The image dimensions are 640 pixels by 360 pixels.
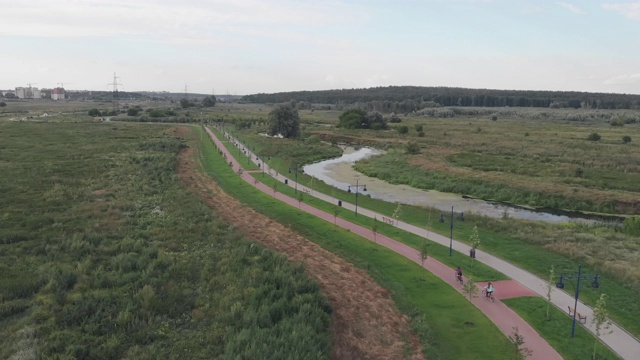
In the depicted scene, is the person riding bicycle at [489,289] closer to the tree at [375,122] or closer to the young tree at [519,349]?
the young tree at [519,349]

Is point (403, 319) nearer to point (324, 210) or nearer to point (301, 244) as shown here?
point (301, 244)

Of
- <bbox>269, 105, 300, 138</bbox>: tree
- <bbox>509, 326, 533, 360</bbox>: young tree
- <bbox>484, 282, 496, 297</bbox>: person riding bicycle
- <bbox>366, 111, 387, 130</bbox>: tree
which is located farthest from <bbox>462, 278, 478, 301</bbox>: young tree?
<bbox>366, 111, 387, 130</bbox>: tree

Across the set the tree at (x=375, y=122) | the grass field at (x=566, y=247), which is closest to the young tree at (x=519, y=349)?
the grass field at (x=566, y=247)

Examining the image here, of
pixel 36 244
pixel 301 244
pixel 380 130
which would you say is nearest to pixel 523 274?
pixel 301 244

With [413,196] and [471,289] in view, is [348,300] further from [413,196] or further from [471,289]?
[413,196]

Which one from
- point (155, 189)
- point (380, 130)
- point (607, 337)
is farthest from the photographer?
point (380, 130)
